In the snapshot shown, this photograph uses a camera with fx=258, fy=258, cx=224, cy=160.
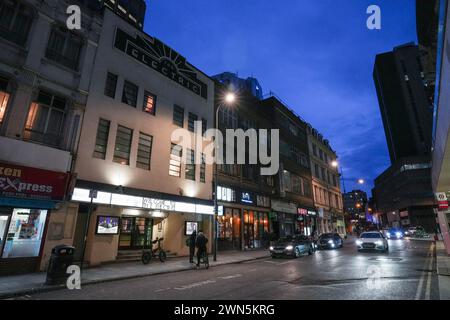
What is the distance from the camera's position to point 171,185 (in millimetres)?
19609

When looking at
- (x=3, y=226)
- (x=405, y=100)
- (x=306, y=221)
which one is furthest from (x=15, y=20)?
(x=405, y=100)

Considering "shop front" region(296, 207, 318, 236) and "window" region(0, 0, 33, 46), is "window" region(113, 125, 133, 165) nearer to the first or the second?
"window" region(0, 0, 33, 46)

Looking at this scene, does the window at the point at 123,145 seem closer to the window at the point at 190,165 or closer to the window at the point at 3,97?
the window at the point at 190,165

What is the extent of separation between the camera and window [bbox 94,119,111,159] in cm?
1564

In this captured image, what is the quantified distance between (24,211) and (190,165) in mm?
11773

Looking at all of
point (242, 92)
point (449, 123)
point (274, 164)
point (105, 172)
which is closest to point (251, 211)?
point (274, 164)

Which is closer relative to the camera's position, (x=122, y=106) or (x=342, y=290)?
(x=342, y=290)

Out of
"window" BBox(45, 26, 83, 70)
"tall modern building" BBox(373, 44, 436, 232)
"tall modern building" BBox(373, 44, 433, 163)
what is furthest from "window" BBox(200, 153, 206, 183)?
"tall modern building" BBox(373, 44, 433, 163)

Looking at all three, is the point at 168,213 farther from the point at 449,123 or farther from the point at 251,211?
the point at 449,123

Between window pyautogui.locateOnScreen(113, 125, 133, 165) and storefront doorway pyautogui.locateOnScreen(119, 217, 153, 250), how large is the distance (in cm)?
409

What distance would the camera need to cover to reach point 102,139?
1599cm

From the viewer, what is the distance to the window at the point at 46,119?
13070 mm
